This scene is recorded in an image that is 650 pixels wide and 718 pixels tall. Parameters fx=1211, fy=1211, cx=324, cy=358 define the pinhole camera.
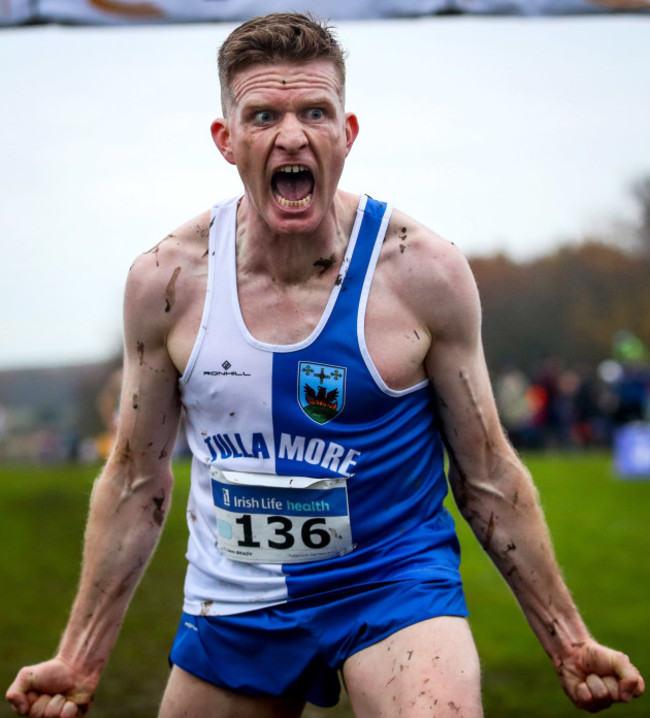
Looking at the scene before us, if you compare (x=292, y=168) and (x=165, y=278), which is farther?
(x=165, y=278)

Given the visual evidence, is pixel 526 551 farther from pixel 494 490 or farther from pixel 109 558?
pixel 109 558

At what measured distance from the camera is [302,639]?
10.9ft

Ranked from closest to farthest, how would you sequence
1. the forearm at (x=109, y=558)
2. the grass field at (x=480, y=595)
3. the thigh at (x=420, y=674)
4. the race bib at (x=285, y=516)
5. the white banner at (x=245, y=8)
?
the thigh at (x=420, y=674), the race bib at (x=285, y=516), the forearm at (x=109, y=558), the white banner at (x=245, y=8), the grass field at (x=480, y=595)

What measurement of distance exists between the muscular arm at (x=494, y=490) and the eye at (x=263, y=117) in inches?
23.5

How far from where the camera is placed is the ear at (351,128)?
3443 mm

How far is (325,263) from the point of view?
3402 mm

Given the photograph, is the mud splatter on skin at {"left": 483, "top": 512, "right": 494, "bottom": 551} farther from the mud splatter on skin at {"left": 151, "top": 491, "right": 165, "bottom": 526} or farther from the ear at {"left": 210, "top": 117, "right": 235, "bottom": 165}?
the ear at {"left": 210, "top": 117, "right": 235, "bottom": 165}

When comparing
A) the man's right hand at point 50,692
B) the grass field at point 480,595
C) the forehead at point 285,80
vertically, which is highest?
the forehead at point 285,80

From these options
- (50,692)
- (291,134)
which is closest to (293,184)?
(291,134)

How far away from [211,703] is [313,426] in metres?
0.85

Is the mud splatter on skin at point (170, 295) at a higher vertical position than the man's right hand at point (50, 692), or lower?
higher

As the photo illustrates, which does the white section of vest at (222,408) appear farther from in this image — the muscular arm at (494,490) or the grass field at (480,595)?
the grass field at (480,595)

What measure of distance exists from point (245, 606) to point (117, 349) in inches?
1181

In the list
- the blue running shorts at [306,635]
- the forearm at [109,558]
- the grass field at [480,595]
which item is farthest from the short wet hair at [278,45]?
the grass field at [480,595]
